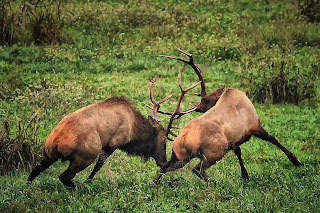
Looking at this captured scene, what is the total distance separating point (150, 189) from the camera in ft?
24.2

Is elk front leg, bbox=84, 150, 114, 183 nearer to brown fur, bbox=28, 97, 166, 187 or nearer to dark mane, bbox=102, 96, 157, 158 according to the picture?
brown fur, bbox=28, 97, 166, 187

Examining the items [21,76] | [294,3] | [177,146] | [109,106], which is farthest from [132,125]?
[294,3]

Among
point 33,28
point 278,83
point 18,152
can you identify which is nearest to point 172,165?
point 18,152

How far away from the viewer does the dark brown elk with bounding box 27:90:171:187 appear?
720 centimetres

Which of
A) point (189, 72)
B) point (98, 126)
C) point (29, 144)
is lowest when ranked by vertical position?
point (189, 72)

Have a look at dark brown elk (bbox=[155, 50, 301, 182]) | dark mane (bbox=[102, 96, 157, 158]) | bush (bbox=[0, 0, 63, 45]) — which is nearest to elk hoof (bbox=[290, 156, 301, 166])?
dark brown elk (bbox=[155, 50, 301, 182])

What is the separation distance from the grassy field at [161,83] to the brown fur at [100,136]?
Result: 0.27m

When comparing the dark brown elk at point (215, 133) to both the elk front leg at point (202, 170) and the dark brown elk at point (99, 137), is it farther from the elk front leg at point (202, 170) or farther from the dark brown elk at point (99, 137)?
the dark brown elk at point (99, 137)

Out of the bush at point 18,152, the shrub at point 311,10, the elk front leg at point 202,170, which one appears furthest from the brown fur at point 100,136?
the shrub at point 311,10

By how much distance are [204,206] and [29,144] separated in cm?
291

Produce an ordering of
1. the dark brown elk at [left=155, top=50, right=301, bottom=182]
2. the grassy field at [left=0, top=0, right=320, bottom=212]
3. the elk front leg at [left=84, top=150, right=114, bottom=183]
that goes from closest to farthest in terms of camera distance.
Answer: the grassy field at [left=0, top=0, right=320, bottom=212] → the dark brown elk at [left=155, top=50, right=301, bottom=182] → the elk front leg at [left=84, top=150, right=114, bottom=183]

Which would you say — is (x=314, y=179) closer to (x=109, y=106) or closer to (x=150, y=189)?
(x=150, y=189)

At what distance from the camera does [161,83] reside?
13406 mm

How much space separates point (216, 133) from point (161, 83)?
6.13 metres
